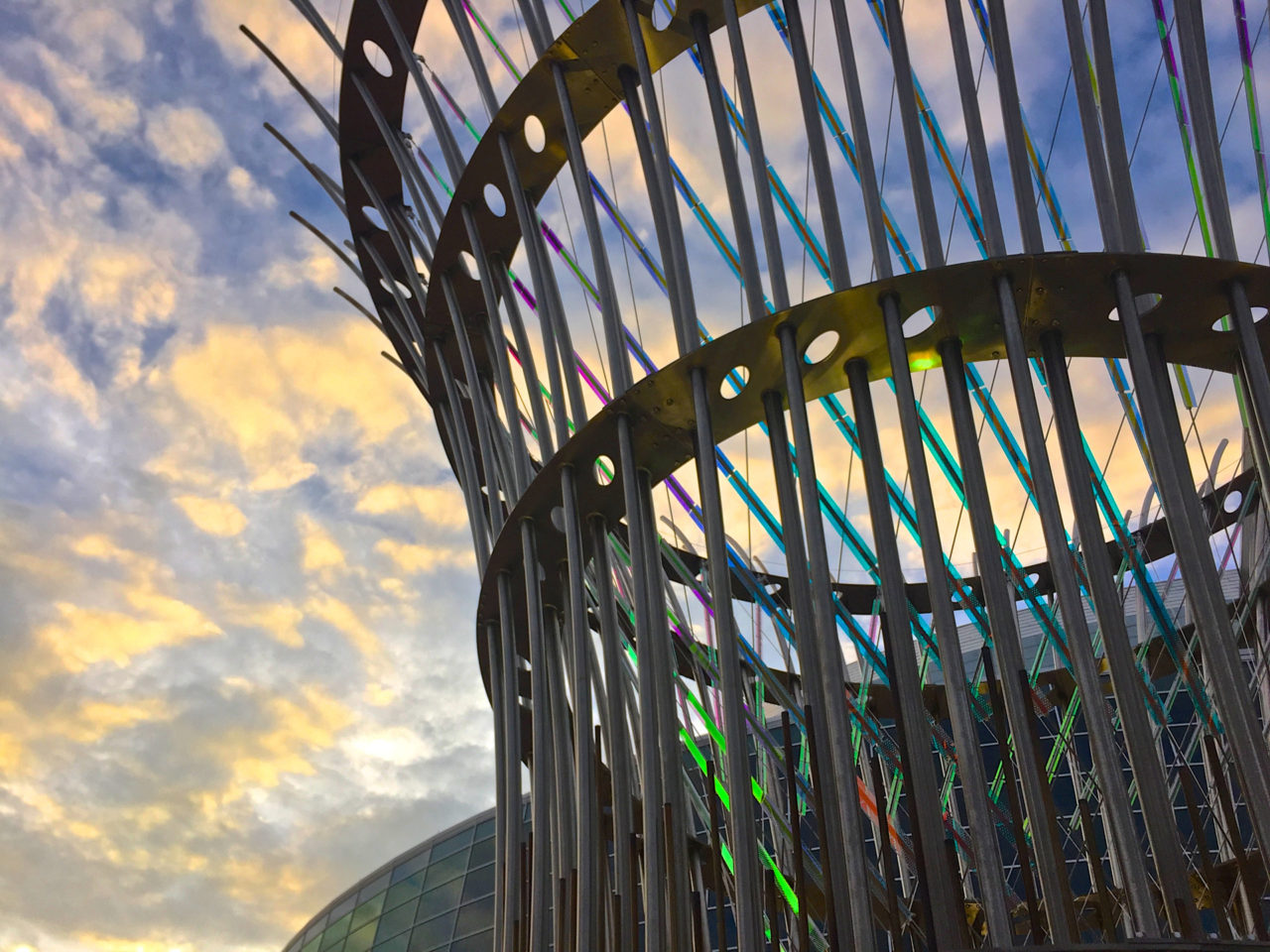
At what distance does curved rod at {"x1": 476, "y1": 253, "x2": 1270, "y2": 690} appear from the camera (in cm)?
819

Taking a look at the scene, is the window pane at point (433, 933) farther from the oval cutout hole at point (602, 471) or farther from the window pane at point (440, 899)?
the oval cutout hole at point (602, 471)

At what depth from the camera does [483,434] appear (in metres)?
12.1

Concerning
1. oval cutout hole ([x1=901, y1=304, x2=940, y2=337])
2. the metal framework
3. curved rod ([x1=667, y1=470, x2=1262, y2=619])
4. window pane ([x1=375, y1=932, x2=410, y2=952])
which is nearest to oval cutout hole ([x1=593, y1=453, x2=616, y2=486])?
the metal framework

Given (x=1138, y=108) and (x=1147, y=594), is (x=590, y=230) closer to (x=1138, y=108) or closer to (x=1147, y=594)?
(x=1138, y=108)

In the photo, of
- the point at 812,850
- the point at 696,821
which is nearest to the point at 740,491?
the point at 696,821

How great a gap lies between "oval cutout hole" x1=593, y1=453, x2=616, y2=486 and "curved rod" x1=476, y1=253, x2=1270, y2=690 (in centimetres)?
42

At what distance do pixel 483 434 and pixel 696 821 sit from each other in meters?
10.3

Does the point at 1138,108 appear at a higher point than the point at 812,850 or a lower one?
higher

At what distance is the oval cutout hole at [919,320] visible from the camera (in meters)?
8.48

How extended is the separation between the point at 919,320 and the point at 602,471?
9.76ft

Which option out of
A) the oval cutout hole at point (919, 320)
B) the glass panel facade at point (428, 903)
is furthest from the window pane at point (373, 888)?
the oval cutout hole at point (919, 320)

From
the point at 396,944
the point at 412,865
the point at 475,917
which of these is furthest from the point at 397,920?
the point at 475,917

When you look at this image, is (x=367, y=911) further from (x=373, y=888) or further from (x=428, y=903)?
(x=428, y=903)

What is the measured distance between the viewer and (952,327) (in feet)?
28.1
